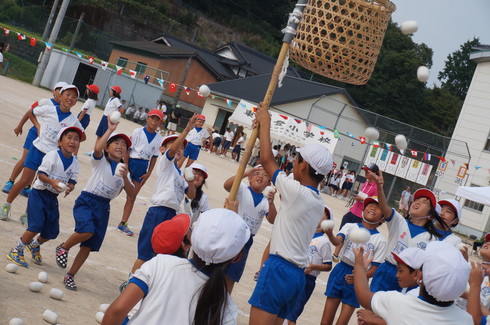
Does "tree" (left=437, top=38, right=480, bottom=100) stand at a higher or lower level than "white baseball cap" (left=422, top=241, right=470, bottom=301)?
higher

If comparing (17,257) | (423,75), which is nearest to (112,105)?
(17,257)

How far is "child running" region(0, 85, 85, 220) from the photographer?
28.9 feet

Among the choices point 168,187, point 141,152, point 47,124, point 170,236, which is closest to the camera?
point 170,236

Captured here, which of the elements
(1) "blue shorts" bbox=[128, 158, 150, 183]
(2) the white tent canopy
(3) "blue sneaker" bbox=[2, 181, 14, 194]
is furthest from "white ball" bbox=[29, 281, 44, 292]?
(2) the white tent canopy

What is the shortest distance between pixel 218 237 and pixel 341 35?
176cm

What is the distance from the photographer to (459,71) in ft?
245

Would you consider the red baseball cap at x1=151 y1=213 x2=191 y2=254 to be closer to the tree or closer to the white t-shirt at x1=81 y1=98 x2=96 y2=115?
the white t-shirt at x1=81 y1=98 x2=96 y2=115

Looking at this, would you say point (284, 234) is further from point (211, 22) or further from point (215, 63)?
point (211, 22)

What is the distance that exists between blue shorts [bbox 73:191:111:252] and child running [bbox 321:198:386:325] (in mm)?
2535

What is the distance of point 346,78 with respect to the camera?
4504 millimetres

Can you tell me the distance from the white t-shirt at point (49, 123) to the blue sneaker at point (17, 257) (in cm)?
254

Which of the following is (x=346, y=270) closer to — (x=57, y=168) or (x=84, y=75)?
(x=57, y=168)

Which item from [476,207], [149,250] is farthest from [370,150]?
[149,250]

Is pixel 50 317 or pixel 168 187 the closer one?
pixel 50 317
